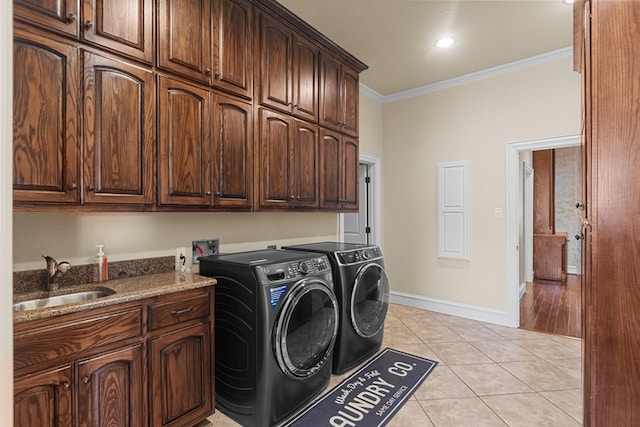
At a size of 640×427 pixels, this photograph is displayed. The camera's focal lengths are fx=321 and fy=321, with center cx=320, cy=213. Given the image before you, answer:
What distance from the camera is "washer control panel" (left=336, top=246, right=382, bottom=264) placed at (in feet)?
8.37

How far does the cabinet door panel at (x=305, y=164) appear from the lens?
269 cm

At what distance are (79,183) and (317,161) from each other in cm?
181

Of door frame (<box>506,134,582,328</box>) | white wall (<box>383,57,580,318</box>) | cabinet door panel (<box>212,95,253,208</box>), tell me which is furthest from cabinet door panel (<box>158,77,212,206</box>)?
door frame (<box>506,134,582,328</box>)

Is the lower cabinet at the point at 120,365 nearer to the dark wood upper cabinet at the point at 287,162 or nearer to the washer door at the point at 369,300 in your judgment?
the dark wood upper cabinet at the point at 287,162

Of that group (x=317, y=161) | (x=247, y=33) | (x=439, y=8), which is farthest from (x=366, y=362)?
(x=439, y=8)

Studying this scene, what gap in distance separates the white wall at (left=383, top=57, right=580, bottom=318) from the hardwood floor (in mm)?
511

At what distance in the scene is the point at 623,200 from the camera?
0.84 m

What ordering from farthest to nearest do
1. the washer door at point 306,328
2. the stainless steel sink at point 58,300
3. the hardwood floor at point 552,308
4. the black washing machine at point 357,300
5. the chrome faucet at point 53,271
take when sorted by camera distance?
the hardwood floor at point 552,308
the black washing machine at point 357,300
the washer door at point 306,328
the chrome faucet at point 53,271
the stainless steel sink at point 58,300

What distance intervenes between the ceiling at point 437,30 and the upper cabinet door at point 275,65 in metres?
0.25

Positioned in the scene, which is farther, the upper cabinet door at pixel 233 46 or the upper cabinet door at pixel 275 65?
the upper cabinet door at pixel 275 65

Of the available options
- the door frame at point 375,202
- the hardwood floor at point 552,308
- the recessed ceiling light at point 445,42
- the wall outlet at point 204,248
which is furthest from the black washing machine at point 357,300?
the recessed ceiling light at point 445,42

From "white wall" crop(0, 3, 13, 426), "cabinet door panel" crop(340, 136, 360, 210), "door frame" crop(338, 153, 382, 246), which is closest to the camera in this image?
"white wall" crop(0, 3, 13, 426)

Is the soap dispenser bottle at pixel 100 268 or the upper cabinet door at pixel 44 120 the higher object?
the upper cabinet door at pixel 44 120

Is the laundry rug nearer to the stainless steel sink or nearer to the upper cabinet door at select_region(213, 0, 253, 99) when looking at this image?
the stainless steel sink
